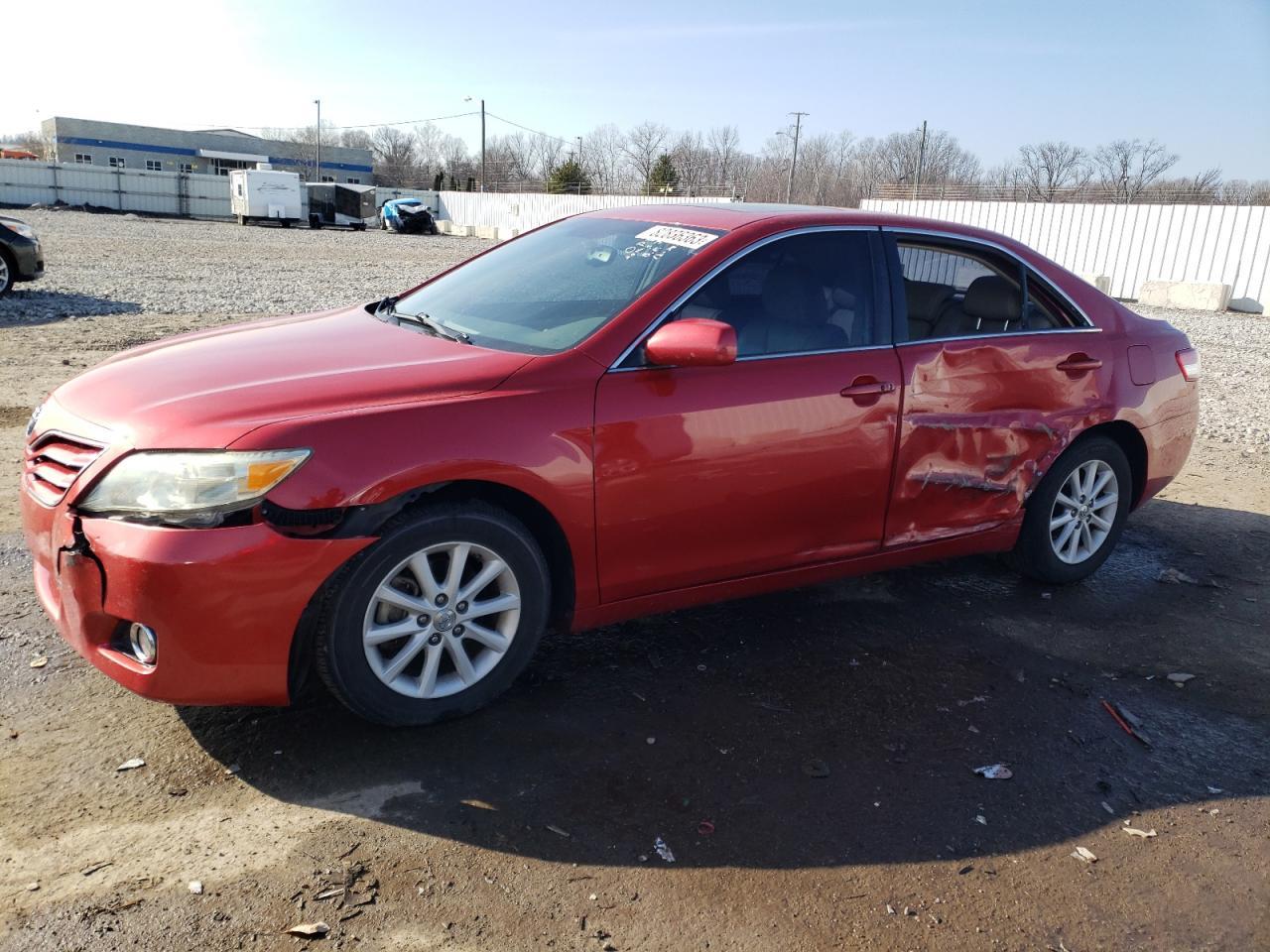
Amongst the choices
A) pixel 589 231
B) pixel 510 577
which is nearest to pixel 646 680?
pixel 510 577

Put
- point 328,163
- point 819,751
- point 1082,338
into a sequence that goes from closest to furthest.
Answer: point 819,751 → point 1082,338 → point 328,163

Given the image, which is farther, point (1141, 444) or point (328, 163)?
point (328, 163)

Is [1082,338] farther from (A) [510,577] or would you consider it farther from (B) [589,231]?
(A) [510,577]

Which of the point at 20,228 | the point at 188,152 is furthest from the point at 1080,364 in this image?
the point at 188,152

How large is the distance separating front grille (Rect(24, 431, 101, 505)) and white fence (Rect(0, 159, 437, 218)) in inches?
2239

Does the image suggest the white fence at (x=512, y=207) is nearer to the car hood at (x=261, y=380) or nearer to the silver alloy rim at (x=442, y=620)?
the car hood at (x=261, y=380)

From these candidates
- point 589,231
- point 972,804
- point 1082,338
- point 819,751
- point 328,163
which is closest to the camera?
point 972,804

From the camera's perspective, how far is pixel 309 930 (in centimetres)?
250

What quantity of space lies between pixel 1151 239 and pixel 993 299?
23944mm

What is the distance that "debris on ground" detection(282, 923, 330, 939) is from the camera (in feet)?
8.15

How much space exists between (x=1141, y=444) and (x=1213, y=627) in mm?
935

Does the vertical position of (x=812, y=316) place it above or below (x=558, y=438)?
→ above

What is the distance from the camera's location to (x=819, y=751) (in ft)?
11.3

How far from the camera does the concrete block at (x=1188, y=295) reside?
2230 centimetres
